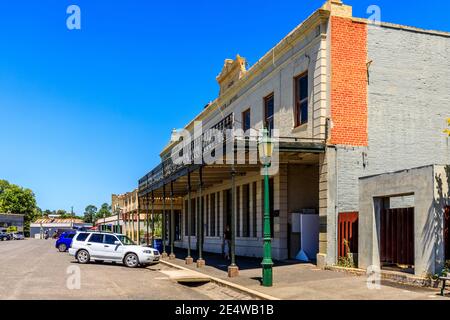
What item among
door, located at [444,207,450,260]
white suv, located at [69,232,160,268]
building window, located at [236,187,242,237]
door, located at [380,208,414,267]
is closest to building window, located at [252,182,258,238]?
building window, located at [236,187,242,237]

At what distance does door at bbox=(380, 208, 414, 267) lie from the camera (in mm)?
15766

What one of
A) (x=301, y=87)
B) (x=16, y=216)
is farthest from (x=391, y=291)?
(x=16, y=216)

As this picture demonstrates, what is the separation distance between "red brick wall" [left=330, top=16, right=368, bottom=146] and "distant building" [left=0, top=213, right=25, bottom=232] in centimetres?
9786

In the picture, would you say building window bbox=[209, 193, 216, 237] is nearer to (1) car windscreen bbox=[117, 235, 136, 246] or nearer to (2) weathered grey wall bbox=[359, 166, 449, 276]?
(1) car windscreen bbox=[117, 235, 136, 246]

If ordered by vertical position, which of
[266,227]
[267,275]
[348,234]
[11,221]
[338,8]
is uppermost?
[338,8]

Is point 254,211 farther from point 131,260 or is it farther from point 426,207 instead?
point 426,207

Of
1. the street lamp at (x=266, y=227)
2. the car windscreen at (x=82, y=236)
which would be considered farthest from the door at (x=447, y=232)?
the car windscreen at (x=82, y=236)

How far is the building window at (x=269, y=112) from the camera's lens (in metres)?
24.9

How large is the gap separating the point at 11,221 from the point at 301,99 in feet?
336

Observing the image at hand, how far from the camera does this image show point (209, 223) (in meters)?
35.8

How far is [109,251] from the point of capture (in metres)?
25.1

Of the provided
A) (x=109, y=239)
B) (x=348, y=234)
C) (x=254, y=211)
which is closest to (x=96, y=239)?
(x=109, y=239)
